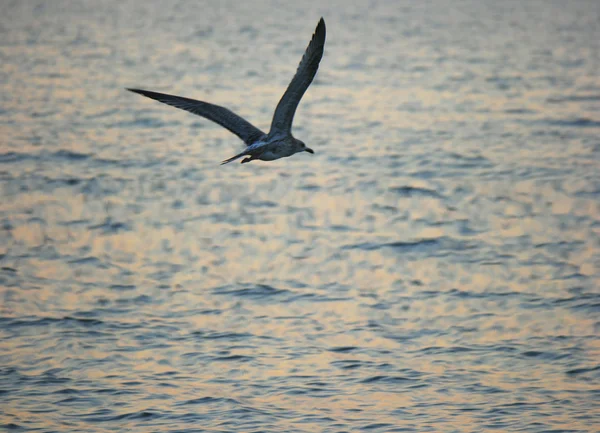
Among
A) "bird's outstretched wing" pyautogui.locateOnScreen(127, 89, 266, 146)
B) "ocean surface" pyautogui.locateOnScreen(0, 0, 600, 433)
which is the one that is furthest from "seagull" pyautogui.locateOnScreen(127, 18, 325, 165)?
"ocean surface" pyautogui.locateOnScreen(0, 0, 600, 433)

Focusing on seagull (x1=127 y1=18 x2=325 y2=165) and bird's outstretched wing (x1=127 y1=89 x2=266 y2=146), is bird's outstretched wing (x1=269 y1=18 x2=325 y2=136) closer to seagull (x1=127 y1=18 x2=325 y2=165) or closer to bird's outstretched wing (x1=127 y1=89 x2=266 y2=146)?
seagull (x1=127 y1=18 x2=325 y2=165)

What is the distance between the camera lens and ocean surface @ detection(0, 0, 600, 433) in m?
11.1

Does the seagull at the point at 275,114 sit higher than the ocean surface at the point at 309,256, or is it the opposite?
the seagull at the point at 275,114

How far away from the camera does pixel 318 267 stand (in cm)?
1481

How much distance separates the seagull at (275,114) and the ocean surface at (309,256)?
2194 mm

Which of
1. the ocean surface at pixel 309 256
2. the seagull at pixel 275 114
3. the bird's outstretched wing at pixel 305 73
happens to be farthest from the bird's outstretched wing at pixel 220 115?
the ocean surface at pixel 309 256

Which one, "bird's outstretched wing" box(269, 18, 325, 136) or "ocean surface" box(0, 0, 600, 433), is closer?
"bird's outstretched wing" box(269, 18, 325, 136)

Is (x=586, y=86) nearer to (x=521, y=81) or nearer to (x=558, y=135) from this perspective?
(x=521, y=81)

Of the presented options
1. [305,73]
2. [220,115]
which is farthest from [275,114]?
[305,73]

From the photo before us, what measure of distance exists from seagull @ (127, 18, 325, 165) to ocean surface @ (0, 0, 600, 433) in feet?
7.20

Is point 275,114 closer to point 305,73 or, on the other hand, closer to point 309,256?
point 305,73

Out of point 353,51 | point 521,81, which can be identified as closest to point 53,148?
point 521,81

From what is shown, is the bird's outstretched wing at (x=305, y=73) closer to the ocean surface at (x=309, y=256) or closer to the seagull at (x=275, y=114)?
the seagull at (x=275, y=114)

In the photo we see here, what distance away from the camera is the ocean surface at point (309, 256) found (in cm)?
1106
